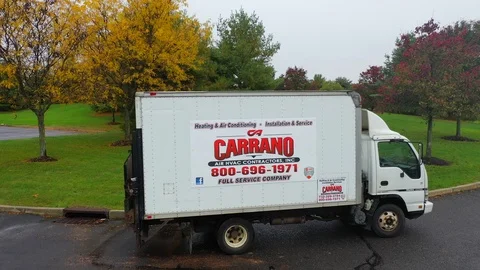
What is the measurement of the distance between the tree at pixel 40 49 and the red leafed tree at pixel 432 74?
13048 millimetres

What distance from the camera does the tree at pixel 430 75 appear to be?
14.5 meters

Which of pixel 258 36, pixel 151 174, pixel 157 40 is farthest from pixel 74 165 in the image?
pixel 258 36

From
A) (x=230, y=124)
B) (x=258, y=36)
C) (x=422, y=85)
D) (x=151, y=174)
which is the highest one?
(x=258, y=36)

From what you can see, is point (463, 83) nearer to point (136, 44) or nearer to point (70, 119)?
point (136, 44)

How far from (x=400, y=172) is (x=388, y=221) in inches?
39.3

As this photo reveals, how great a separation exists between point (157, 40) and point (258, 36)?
968 cm

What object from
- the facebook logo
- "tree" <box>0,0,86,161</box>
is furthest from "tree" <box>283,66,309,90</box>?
the facebook logo

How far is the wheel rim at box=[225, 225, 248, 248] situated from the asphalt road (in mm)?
261

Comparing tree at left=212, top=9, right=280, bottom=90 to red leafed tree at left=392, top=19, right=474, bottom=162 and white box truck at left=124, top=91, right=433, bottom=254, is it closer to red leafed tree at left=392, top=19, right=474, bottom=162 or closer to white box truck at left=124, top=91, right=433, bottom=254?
red leafed tree at left=392, top=19, right=474, bottom=162

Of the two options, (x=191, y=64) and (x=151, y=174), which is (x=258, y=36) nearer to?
(x=191, y=64)

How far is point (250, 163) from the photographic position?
674 centimetres

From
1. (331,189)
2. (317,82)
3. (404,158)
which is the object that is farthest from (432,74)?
(317,82)

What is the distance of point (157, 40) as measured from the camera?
18.6 meters

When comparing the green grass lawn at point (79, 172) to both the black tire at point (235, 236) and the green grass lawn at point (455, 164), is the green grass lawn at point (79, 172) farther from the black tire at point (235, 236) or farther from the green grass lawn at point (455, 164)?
the black tire at point (235, 236)
